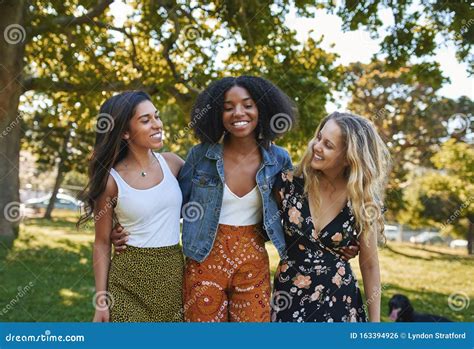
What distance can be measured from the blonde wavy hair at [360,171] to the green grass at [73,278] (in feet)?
13.5

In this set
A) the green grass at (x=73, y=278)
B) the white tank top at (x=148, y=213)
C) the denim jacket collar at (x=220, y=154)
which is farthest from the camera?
the green grass at (x=73, y=278)

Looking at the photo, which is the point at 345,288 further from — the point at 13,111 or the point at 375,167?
the point at 13,111

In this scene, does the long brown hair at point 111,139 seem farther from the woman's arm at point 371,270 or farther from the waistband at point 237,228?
the woman's arm at point 371,270

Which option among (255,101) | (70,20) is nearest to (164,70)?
(70,20)

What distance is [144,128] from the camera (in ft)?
9.71

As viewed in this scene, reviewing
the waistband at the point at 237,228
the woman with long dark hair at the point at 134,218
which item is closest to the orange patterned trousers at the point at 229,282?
the waistband at the point at 237,228

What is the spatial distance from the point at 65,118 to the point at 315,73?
5.37 metres

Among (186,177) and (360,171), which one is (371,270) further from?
(186,177)

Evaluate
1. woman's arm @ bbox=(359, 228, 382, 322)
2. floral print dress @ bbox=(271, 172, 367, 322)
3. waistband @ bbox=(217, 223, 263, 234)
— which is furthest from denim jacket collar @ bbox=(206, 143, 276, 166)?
woman's arm @ bbox=(359, 228, 382, 322)

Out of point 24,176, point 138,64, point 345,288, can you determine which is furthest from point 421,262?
point 24,176

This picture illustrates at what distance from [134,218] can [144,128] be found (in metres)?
0.50

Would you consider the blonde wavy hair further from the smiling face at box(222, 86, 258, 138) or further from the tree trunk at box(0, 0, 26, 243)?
the tree trunk at box(0, 0, 26, 243)

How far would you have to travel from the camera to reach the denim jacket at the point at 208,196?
9.64ft

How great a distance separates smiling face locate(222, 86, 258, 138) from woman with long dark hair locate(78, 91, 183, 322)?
1.29ft
